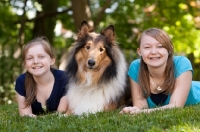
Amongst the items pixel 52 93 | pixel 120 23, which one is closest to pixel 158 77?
pixel 52 93

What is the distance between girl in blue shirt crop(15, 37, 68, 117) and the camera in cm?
598

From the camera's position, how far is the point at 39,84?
6.20m

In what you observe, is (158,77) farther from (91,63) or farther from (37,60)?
(37,60)

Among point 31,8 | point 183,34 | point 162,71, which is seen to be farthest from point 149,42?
point 183,34

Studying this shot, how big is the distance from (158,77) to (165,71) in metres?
0.15

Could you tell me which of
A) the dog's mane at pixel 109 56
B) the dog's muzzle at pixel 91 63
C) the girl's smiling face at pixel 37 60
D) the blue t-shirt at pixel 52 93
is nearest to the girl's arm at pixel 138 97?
the dog's mane at pixel 109 56

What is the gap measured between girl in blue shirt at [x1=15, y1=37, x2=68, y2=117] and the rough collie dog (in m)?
0.28

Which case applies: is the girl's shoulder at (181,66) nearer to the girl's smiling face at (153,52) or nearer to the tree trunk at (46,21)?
A: the girl's smiling face at (153,52)

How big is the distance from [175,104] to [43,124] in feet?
6.01

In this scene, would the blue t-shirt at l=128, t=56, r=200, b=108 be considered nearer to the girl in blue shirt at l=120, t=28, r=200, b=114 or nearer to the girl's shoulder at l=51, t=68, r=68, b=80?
the girl in blue shirt at l=120, t=28, r=200, b=114

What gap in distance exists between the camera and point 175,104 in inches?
216

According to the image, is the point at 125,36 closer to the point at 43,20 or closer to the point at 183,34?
the point at 183,34

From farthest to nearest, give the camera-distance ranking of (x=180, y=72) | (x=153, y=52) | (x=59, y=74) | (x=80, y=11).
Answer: (x=80, y=11), (x=59, y=74), (x=180, y=72), (x=153, y=52)

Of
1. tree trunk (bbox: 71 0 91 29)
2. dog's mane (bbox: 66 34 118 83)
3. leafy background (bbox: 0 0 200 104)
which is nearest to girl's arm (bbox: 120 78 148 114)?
dog's mane (bbox: 66 34 118 83)
